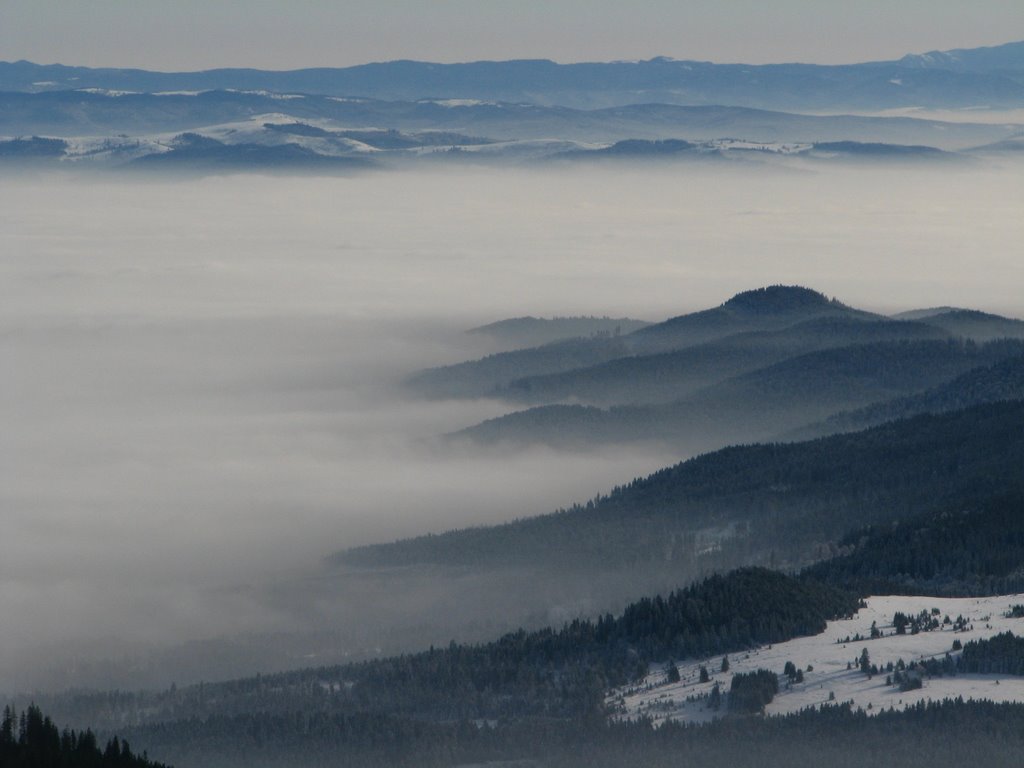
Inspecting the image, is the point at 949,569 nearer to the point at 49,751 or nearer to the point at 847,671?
the point at 847,671

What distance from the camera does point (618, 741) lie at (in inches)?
5359

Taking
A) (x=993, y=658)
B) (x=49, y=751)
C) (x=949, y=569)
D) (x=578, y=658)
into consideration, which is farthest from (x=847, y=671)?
(x=49, y=751)

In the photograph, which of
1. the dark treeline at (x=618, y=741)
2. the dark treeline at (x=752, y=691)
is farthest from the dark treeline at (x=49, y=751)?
the dark treeline at (x=752, y=691)

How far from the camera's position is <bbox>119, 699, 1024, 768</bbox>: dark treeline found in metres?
123

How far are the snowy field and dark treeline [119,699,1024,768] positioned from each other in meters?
3.75

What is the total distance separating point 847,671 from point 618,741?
62.0ft

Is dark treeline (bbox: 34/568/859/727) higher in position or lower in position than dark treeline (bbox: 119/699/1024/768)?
higher

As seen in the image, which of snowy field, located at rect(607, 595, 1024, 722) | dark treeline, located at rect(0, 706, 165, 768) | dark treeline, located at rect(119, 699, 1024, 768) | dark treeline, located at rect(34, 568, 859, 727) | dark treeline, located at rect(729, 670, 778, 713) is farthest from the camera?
dark treeline, located at rect(34, 568, 859, 727)

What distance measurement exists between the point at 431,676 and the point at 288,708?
506 inches

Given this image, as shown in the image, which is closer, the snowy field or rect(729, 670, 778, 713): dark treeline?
the snowy field

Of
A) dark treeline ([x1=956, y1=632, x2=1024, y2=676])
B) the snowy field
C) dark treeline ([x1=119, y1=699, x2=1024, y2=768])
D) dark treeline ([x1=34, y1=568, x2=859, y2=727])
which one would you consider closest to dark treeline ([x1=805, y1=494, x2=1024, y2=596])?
the snowy field

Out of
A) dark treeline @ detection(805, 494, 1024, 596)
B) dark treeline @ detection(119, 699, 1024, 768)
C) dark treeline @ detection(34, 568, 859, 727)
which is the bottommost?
dark treeline @ detection(119, 699, 1024, 768)

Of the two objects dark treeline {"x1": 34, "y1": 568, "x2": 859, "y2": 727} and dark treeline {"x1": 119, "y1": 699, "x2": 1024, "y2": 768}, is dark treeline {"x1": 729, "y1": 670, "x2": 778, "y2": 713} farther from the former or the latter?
dark treeline {"x1": 34, "y1": 568, "x2": 859, "y2": 727}

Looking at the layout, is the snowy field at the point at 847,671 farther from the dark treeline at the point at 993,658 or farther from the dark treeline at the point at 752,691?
the dark treeline at the point at 993,658
